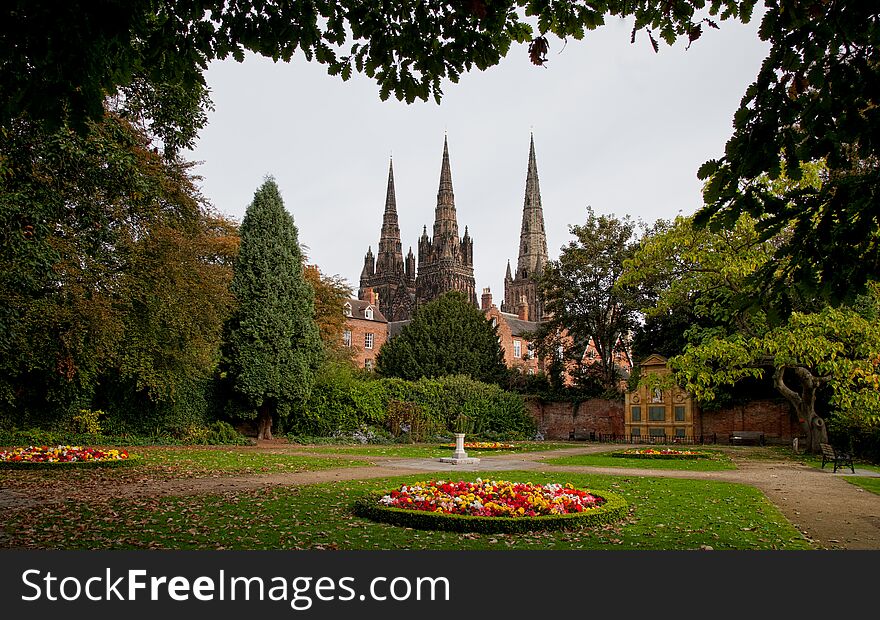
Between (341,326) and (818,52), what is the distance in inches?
1386

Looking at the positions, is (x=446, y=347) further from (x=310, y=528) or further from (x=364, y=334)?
(x=310, y=528)

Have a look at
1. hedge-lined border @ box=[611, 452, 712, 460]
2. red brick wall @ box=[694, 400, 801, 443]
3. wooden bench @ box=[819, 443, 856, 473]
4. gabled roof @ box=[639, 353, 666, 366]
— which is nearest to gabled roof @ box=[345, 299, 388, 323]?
gabled roof @ box=[639, 353, 666, 366]

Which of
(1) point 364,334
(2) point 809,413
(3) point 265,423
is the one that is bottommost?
(3) point 265,423

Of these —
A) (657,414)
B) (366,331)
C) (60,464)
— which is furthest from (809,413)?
(366,331)

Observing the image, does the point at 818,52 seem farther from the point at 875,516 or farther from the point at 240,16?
the point at 875,516

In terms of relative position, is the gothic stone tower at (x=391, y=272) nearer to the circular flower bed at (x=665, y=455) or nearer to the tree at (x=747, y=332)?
the circular flower bed at (x=665, y=455)

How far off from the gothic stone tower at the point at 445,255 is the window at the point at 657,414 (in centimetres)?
5823

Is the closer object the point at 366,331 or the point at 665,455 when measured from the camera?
the point at 665,455

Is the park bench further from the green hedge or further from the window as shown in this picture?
the green hedge

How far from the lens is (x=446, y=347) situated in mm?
43438

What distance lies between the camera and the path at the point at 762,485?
9.02 m

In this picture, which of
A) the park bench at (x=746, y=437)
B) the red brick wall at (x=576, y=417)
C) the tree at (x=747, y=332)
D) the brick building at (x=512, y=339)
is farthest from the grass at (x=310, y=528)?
the brick building at (x=512, y=339)

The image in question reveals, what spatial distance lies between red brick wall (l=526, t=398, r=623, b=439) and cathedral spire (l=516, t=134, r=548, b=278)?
222 ft

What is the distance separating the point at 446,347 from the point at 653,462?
22.7 m
